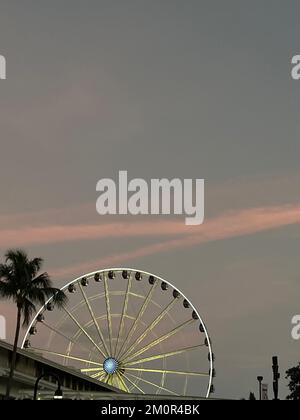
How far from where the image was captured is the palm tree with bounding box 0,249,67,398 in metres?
64.8

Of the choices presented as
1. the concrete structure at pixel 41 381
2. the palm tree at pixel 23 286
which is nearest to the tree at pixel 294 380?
the concrete structure at pixel 41 381

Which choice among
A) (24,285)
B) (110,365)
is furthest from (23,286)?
(110,365)

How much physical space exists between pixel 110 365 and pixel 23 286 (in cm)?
2108

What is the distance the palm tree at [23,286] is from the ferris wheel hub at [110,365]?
1888 cm

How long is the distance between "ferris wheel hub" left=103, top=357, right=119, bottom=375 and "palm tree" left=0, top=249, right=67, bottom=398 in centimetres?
1888

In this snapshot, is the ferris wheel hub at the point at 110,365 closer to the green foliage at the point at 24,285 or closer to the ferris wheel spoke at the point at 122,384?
the ferris wheel spoke at the point at 122,384

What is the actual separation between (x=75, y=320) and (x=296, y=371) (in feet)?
77.6

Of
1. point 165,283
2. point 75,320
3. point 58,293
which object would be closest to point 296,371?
point 165,283

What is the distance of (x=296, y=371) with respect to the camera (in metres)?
84.1

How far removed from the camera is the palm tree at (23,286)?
64.8 m
